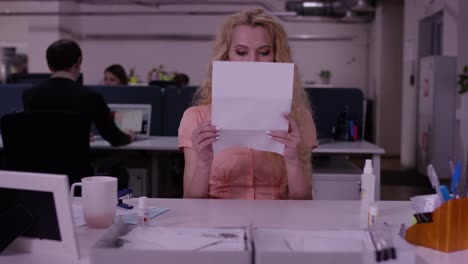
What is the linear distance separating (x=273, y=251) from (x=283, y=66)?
72cm

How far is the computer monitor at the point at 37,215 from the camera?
1.11 metres

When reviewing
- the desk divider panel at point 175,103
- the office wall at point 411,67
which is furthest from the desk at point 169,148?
the office wall at point 411,67

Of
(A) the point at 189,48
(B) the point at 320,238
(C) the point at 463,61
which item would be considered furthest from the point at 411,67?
(B) the point at 320,238

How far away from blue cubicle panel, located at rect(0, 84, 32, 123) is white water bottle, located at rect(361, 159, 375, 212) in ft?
11.3

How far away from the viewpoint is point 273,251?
2.76 ft

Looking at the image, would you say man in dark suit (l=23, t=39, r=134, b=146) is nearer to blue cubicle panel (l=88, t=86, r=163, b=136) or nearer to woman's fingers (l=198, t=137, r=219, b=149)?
blue cubicle panel (l=88, t=86, r=163, b=136)

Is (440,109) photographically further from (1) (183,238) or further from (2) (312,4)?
(1) (183,238)

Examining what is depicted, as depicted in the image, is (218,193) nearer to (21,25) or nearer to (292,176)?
(292,176)

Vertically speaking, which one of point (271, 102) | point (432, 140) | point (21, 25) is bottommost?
point (432, 140)

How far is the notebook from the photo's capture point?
4094 millimetres

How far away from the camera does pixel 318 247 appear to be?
95cm

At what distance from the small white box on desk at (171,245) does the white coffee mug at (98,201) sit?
0.35 meters

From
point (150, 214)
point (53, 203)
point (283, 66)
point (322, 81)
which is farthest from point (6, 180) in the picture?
point (322, 81)

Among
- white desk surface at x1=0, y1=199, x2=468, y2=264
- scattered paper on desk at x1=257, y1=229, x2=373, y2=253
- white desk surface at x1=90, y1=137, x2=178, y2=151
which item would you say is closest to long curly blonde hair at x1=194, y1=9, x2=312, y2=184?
white desk surface at x1=0, y1=199, x2=468, y2=264
